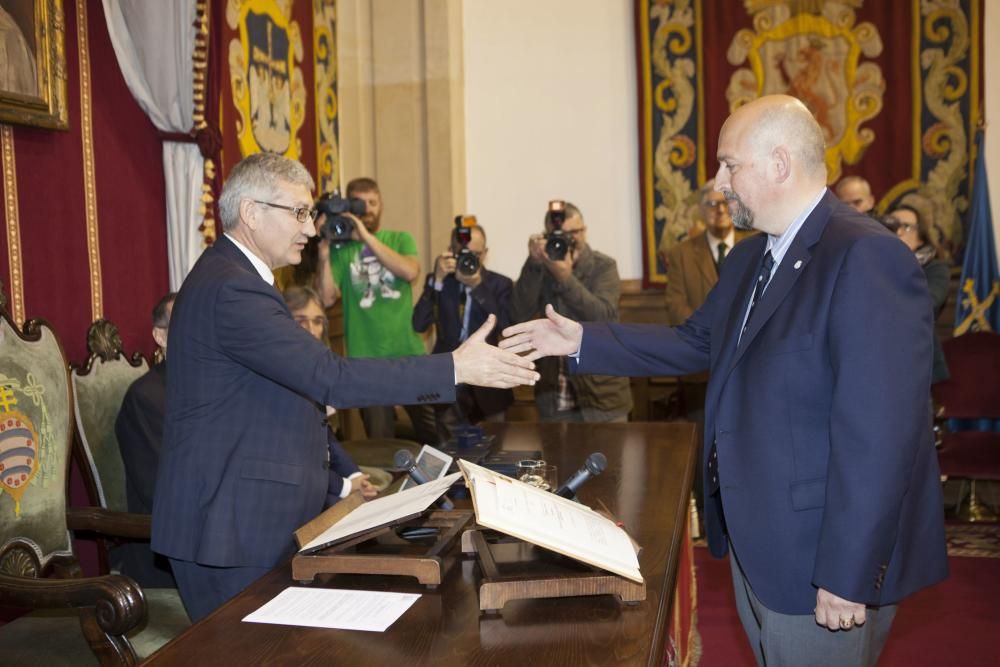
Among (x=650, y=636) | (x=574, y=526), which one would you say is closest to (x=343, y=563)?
(x=574, y=526)

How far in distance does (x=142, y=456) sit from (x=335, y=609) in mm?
1542

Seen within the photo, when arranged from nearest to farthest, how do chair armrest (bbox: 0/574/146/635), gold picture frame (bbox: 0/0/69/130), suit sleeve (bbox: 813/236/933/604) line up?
suit sleeve (bbox: 813/236/933/604) < chair armrest (bbox: 0/574/146/635) < gold picture frame (bbox: 0/0/69/130)

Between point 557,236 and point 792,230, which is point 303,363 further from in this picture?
point 557,236

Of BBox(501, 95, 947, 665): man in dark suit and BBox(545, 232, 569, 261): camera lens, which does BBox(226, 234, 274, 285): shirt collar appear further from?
BBox(545, 232, 569, 261): camera lens

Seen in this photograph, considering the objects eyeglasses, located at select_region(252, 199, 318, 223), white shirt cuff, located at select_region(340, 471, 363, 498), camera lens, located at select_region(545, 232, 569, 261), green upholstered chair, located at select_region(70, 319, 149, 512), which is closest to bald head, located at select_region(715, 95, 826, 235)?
eyeglasses, located at select_region(252, 199, 318, 223)

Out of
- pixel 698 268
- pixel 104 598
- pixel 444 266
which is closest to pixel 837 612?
pixel 104 598

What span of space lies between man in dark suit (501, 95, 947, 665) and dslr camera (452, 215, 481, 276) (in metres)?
2.59

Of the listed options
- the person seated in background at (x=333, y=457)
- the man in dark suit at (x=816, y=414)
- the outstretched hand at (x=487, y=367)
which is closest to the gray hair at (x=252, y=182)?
the person seated in background at (x=333, y=457)

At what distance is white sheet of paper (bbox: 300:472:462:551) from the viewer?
1.84 metres

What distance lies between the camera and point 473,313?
4.83 metres

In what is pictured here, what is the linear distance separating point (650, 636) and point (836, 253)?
2.69 feet

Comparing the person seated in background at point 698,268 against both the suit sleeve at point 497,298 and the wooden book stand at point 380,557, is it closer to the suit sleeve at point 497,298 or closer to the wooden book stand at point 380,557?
the suit sleeve at point 497,298

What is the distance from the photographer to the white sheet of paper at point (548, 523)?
1638 millimetres

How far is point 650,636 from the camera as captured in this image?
1580 millimetres
